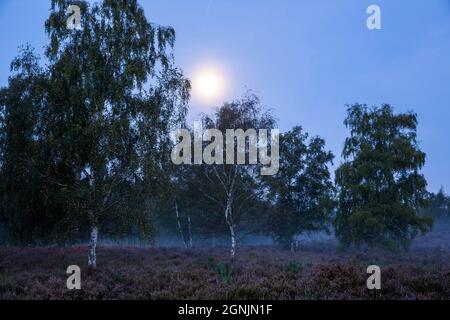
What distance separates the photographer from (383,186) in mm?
28734

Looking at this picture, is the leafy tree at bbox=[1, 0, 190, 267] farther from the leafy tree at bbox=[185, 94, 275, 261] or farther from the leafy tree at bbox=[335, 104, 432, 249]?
the leafy tree at bbox=[335, 104, 432, 249]

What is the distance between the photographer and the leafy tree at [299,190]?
118ft

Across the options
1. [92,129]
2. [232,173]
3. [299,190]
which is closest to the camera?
[92,129]

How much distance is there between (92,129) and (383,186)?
77.6 ft

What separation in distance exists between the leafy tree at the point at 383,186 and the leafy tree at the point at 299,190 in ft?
18.9

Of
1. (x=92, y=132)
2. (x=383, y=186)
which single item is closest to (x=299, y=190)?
(x=383, y=186)

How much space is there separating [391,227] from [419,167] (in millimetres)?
5512

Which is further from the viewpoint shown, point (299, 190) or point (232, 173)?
point (299, 190)

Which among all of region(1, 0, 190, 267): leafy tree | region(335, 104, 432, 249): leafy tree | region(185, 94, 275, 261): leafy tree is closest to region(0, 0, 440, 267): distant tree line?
region(1, 0, 190, 267): leafy tree

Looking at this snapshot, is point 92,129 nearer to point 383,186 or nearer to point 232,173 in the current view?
point 232,173

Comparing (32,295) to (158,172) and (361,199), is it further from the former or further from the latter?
(361,199)

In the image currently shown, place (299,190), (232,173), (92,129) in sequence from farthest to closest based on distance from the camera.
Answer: (299,190), (232,173), (92,129)

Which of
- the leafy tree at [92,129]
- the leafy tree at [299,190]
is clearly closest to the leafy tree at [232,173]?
the leafy tree at [299,190]

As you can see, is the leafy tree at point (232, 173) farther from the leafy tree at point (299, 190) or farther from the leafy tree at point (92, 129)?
the leafy tree at point (92, 129)
